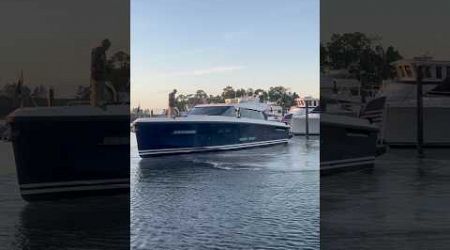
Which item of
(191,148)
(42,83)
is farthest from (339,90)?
(191,148)

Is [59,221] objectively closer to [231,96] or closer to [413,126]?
[413,126]

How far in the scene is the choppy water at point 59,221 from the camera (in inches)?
150

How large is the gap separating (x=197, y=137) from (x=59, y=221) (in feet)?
20.6

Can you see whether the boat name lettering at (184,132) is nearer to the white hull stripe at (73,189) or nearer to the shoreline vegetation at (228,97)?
the shoreline vegetation at (228,97)

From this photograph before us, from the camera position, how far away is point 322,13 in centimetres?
394

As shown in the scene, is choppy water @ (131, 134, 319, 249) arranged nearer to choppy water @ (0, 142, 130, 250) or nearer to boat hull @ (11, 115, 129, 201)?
choppy water @ (0, 142, 130, 250)

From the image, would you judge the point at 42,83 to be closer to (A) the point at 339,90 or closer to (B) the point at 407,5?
(A) the point at 339,90

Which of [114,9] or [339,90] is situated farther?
[339,90]

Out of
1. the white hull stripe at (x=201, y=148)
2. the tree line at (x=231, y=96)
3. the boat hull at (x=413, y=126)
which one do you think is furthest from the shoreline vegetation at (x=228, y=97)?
the boat hull at (x=413, y=126)

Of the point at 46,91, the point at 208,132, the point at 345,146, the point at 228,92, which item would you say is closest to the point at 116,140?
the point at 46,91

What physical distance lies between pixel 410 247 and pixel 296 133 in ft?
19.6

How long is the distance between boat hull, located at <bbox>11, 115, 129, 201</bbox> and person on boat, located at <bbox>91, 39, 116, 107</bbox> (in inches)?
5.0

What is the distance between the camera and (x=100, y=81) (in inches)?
158

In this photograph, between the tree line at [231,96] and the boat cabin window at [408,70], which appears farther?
the tree line at [231,96]
